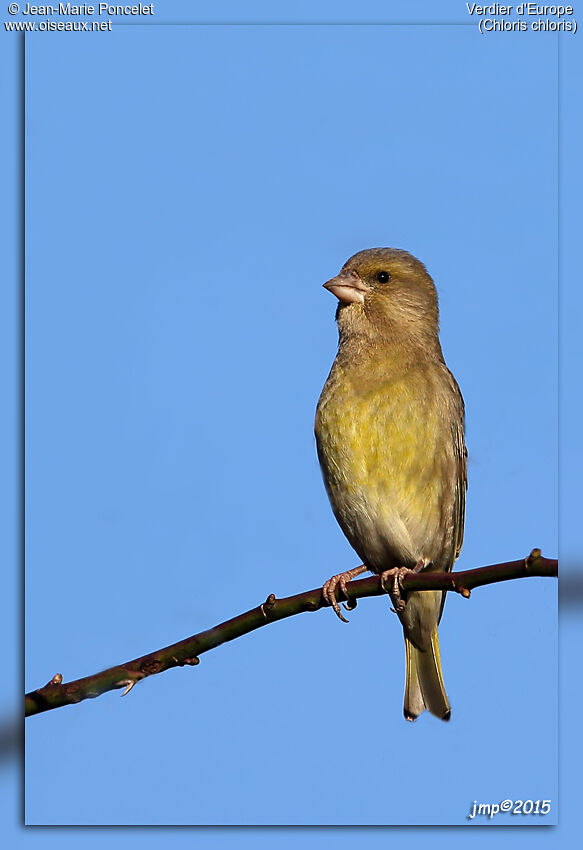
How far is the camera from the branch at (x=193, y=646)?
3254mm

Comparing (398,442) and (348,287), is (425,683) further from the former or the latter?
(348,287)

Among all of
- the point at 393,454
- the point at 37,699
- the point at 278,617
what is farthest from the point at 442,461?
the point at 37,699

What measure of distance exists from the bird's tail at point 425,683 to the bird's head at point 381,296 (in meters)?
1.70

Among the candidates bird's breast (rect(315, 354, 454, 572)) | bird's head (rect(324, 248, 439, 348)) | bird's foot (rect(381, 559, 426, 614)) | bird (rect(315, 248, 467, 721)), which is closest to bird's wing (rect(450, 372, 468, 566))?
bird (rect(315, 248, 467, 721))

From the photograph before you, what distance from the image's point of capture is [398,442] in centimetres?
542

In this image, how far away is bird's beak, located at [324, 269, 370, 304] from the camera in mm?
6012

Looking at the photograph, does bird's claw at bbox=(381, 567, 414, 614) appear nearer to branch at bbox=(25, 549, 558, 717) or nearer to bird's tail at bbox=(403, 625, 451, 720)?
bird's tail at bbox=(403, 625, 451, 720)

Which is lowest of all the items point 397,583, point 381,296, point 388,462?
point 397,583

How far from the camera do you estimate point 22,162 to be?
4848mm

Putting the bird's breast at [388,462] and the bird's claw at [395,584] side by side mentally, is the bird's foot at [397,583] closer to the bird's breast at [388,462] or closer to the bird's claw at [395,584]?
the bird's claw at [395,584]

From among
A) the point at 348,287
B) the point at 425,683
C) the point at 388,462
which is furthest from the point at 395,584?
the point at 348,287

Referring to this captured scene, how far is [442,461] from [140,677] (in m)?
2.59

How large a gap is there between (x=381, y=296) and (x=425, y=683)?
2.15 metres

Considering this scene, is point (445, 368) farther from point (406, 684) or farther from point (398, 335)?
point (406, 684)
